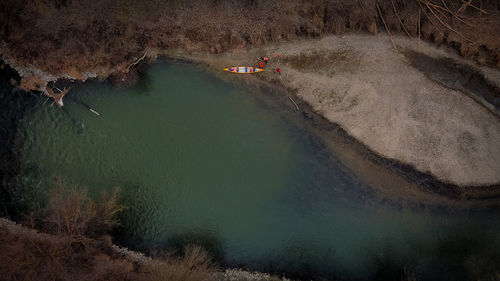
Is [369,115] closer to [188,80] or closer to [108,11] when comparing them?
[188,80]

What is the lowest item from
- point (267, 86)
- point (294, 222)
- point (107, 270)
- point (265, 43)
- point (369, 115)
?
point (107, 270)

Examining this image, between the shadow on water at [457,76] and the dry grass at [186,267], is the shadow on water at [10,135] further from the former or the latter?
the shadow on water at [457,76]

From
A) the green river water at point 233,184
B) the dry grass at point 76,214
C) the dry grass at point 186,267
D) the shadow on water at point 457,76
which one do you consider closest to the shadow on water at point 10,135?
the green river water at point 233,184

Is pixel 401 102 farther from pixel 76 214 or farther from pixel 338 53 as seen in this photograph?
pixel 76 214

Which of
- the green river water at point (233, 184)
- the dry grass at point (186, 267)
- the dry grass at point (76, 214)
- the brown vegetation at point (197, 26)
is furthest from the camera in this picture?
Answer: the green river water at point (233, 184)

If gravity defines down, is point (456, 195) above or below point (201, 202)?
above

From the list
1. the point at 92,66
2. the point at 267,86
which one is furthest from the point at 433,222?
the point at 92,66
